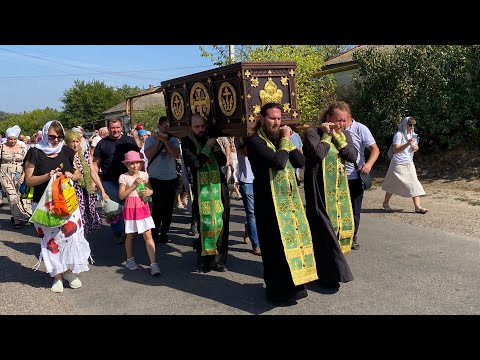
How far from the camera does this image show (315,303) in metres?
4.33

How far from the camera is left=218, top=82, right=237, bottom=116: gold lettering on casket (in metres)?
4.72

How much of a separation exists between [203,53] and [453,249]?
12.8m

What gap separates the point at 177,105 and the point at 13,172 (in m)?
4.72

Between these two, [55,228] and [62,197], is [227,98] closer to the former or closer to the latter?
[62,197]

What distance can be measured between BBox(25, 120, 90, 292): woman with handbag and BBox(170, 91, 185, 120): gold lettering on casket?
4.62 ft

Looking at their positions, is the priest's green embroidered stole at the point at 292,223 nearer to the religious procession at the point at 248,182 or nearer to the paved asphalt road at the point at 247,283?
the religious procession at the point at 248,182

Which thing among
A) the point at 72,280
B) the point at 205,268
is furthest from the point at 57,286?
the point at 205,268

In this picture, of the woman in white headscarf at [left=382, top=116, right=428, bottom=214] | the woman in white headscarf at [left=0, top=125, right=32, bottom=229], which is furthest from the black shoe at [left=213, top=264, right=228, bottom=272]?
the woman in white headscarf at [left=0, top=125, right=32, bottom=229]

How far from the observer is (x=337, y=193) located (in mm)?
4953

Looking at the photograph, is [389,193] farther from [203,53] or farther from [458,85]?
[203,53]

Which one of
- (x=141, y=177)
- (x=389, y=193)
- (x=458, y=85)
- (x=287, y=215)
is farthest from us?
(x=458, y=85)

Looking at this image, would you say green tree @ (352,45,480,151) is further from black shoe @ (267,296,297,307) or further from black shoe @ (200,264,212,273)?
black shoe @ (267,296,297,307)

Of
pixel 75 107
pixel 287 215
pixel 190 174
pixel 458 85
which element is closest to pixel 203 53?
pixel 458 85

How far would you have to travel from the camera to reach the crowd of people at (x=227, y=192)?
4.29 metres
